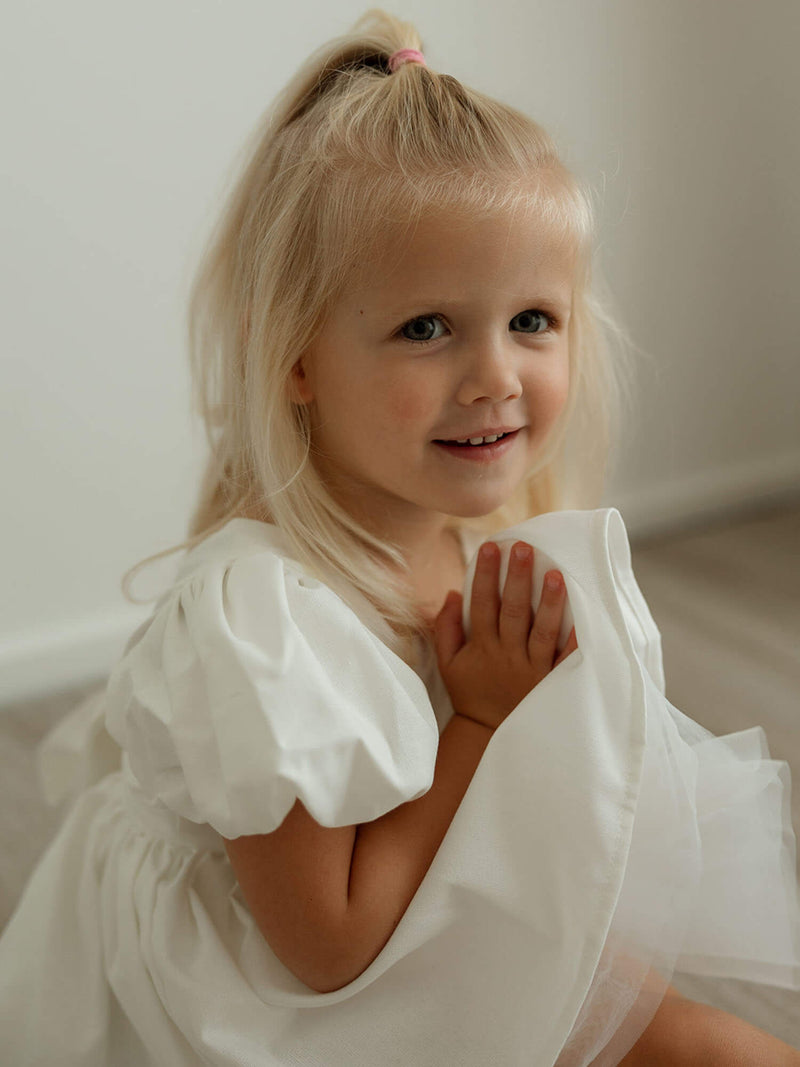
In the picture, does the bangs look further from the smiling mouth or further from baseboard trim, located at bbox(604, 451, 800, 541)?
baseboard trim, located at bbox(604, 451, 800, 541)

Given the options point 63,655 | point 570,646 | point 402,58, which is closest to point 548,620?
point 570,646

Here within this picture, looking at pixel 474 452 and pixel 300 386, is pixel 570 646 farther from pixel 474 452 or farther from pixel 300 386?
pixel 300 386

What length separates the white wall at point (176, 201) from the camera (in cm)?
123

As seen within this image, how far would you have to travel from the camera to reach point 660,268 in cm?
174

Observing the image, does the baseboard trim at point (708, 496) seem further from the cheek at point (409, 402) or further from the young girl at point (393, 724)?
the cheek at point (409, 402)

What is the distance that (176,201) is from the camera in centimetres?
131

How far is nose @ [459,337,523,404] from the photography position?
0.70m

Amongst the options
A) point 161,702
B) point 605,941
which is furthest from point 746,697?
point 161,702

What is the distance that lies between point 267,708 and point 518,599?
0.23 meters

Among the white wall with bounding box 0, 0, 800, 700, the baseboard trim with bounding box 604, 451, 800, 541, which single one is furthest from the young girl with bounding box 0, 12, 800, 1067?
the baseboard trim with bounding box 604, 451, 800, 541

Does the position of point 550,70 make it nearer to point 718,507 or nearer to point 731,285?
point 731,285

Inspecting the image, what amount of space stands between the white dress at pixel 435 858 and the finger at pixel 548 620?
0.05 feet

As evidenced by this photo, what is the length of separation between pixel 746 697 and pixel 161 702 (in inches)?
32.1

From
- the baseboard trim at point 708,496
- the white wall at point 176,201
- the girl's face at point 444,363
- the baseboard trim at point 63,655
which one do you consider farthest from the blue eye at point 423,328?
the baseboard trim at point 708,496
